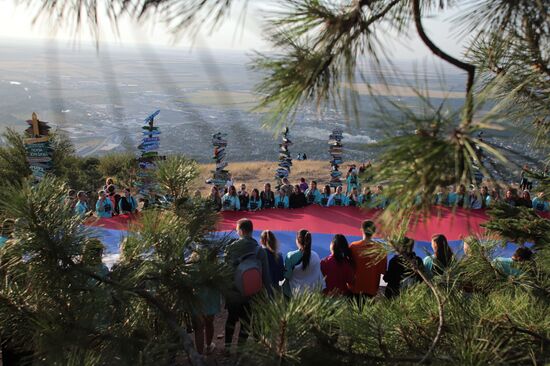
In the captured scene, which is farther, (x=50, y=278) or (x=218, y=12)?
(x=50, y=278)

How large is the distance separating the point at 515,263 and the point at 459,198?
2.01 meters

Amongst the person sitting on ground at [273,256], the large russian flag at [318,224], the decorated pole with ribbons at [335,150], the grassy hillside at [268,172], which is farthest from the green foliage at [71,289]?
the grassy hillside at [268,172]

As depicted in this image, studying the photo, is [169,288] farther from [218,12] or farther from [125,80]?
[125,80]

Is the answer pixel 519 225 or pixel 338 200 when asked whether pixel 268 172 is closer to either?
pixel 338 200

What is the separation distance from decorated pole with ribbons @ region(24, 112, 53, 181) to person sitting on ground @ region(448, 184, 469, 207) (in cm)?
931

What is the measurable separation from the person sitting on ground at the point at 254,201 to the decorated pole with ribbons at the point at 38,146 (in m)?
4.00

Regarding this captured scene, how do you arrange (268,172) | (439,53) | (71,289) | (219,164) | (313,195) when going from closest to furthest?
(439,53) < (71,289) < (313,195) < (219,164) < (268,172)

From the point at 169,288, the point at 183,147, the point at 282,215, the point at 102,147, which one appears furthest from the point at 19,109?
the point at 169,288

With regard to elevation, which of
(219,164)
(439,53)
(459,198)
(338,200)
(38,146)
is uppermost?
(439,53)

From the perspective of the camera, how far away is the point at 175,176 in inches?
107

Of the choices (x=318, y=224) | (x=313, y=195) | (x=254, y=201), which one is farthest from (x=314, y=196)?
(x=318, y=224)

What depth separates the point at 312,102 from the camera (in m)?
1.62

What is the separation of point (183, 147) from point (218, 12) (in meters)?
54.9

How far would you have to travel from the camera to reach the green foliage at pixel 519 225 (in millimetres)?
3053
